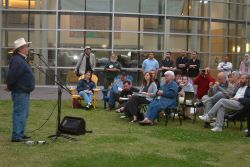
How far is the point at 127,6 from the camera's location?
23.6 meters

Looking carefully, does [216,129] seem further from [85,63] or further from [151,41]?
[151,41]

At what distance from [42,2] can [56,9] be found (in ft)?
2.74

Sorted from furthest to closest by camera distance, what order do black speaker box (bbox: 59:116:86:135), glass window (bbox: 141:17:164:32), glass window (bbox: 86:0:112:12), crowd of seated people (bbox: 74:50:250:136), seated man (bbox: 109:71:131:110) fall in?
glass window (bbox: 141:17:164:32) → glass window (bbox: 86:0:112:12) → seated man (bbox: 109:71:131:110) → crowd of seated people (bbox: 74:50:250:136) → black speaker box (bbox: 59:116:86:135)

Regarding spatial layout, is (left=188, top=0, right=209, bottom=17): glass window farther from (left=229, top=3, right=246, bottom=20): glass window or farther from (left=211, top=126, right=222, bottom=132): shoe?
(left=211, top=126, right=222, bottom=132): shoe

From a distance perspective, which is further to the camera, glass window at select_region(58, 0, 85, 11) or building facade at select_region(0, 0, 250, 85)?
glass window at select_region(58, 0, 85, 11)

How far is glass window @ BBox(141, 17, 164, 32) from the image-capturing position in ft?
78.2

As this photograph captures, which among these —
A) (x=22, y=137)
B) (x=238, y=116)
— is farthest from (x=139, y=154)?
(x=238, y=116)

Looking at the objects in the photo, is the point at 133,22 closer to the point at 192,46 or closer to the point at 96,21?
the point at 96,21

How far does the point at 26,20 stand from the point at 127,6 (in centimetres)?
484

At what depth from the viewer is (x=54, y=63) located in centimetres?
2280

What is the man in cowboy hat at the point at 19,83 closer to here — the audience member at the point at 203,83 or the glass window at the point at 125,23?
the audience member at the point at 203,83

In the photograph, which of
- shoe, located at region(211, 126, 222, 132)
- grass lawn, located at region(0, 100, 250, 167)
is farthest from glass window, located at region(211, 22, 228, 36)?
shoe, located at region(211, 126, 222, 132)

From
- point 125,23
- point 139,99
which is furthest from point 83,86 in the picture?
point 125,23

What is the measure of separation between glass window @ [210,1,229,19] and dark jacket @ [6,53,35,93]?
56.7ft
